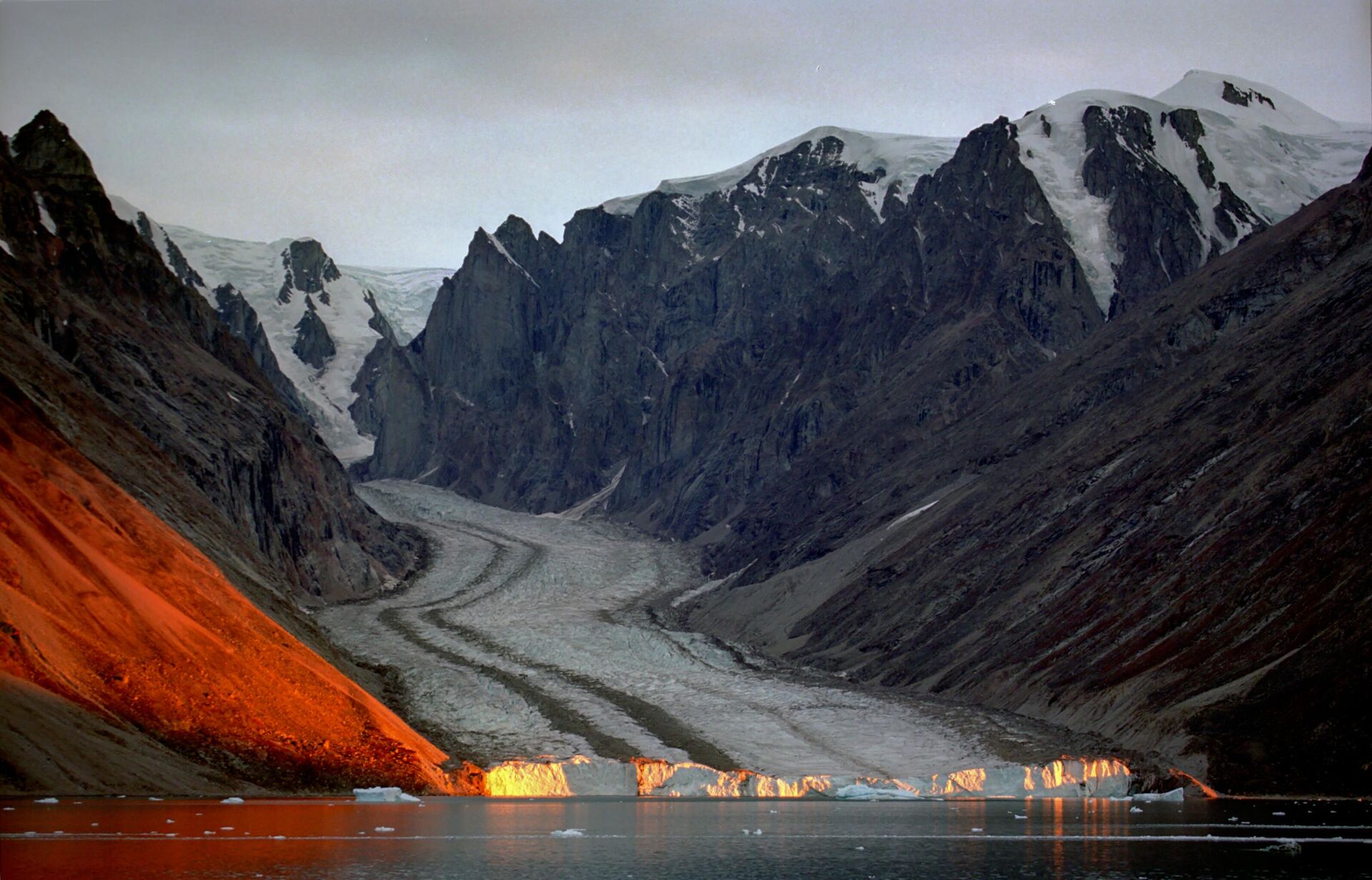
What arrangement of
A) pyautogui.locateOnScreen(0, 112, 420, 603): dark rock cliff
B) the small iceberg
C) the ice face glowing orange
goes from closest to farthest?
the small iceberg
the ice face glowing orange
pyautogui.locateOnScreen(0, 112, 420, 603): dark rock cliff

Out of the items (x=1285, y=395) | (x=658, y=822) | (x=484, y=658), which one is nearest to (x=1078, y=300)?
(x=1285, y=395)

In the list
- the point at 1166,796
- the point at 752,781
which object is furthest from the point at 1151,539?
the point at 752,781

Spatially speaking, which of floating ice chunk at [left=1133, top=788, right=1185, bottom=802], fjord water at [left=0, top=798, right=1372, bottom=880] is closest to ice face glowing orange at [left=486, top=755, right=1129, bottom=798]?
floating ice chunk at [left=1133, top=788, right=1185, bottom=802]

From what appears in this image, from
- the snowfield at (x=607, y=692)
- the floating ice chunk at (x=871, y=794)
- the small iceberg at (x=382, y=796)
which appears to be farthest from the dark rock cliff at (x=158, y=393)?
the floating ice chunk at (x=871, y=794)

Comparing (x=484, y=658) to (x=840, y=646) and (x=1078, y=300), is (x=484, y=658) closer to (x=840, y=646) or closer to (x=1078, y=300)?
(x=840, y=646)

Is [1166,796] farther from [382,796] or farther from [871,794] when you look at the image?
[382,796]

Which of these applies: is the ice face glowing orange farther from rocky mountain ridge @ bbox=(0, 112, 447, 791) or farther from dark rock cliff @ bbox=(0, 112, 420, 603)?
dark rock cliff @ bbox=(0, 112, 420, 603)
